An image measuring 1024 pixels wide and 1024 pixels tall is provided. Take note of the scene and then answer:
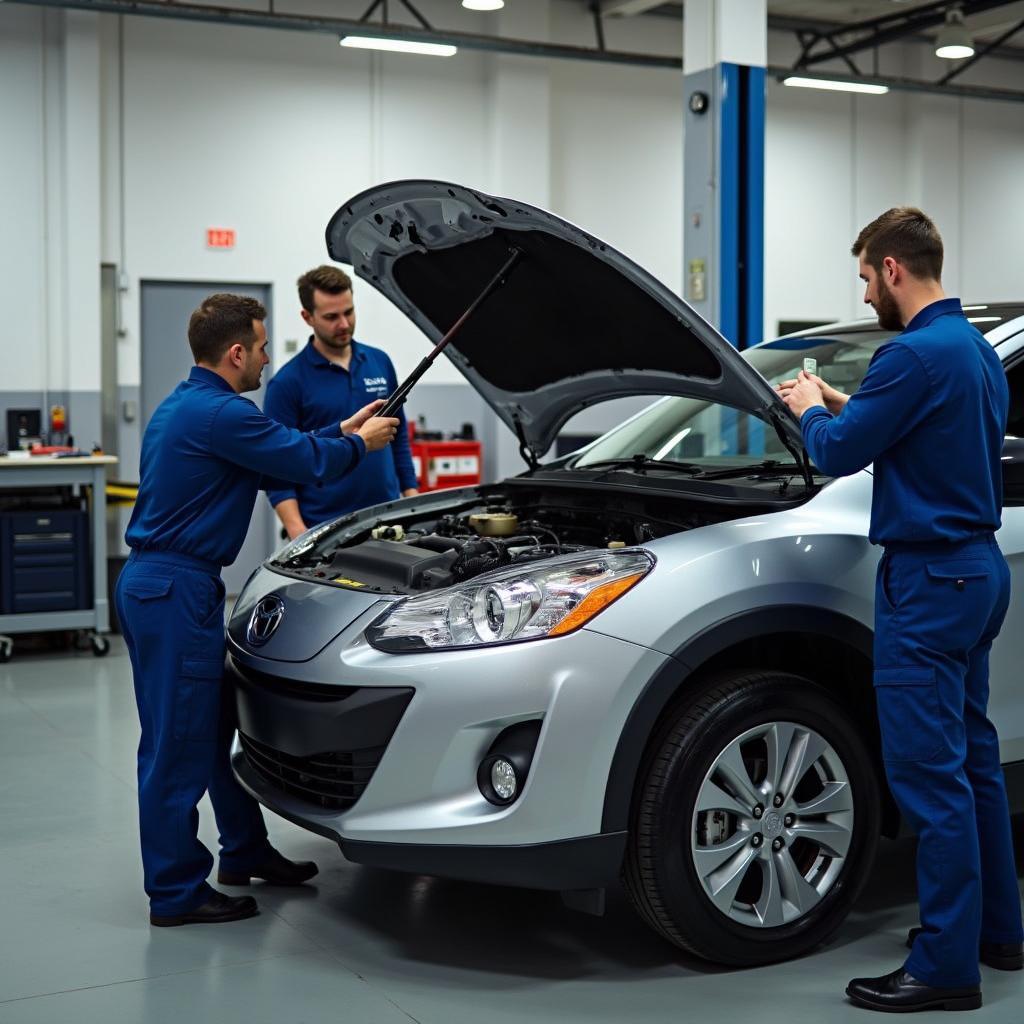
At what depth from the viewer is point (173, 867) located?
9.80 ft

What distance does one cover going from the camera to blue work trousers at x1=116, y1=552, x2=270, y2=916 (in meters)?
Result: 2.93

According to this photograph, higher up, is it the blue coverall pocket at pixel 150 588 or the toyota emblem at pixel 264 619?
the blue coverall pocket at pixel 150 588

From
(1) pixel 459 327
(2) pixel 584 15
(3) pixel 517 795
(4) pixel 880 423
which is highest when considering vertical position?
(2) pixel 584 15

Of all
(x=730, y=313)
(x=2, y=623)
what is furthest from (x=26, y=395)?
(x=730, y=313)

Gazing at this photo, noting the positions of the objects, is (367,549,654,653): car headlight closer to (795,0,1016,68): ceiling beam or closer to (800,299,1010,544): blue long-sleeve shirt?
(800,299,1010,544): blue long-sleeve shirt

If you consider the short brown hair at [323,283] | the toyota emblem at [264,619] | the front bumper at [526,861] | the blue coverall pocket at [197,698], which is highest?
the short brown hair at [323,283]

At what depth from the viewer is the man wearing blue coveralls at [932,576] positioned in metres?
2.44

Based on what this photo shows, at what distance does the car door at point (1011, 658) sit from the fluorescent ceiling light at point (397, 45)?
6.80 meters


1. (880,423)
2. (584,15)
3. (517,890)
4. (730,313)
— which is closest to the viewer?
(880,423)

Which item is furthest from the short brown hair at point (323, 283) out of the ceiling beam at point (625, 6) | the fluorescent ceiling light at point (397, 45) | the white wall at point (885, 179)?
the white wall at point (885, 179)

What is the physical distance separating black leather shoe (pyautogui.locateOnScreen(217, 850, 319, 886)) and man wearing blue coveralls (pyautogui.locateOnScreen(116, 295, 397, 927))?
0.69 feet

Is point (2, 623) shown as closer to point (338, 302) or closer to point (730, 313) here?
point (338, 302)

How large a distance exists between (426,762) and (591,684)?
0.35m

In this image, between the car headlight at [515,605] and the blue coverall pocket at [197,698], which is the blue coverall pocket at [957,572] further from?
the blue coverall pocket at [197,698]
